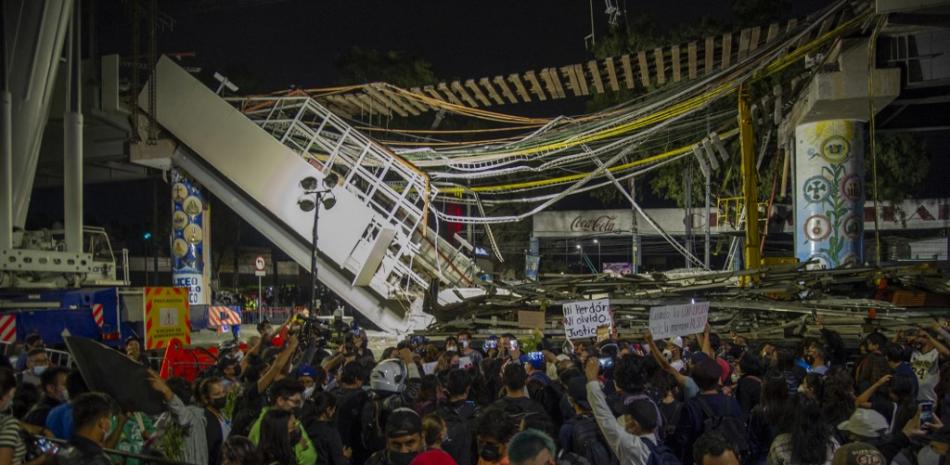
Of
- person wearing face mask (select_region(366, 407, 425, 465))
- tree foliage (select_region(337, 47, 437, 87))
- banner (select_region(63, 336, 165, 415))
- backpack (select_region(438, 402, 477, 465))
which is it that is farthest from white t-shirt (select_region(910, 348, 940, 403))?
tree foliage (select_region(337, 47, 437, 87))

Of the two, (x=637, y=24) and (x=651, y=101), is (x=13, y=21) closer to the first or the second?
(x=651, y=101)

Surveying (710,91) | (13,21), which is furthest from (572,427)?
(13,21)

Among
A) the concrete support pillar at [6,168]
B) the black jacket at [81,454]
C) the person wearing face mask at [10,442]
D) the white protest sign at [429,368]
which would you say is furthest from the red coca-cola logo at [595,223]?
the black jacket at [81,454]

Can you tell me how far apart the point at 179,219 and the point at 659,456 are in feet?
74.3

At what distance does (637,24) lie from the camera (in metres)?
31.0

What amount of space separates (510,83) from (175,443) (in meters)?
18.3

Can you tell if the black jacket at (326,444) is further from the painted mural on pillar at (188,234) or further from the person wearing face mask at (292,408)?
the painted mural on pillar at (188,234)

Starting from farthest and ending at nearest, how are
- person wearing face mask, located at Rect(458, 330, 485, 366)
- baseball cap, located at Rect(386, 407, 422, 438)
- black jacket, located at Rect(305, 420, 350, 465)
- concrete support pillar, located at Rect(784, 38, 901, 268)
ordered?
concrete support pillar, located at Rect(784, 38, 901, 268)
person wearing face mask, located at Rect(458, 330, 485, 366)
black jacket, located at Rect(305, 420, 350, 465)
baseball cap, located at Rect(386, 407, 422, 438)

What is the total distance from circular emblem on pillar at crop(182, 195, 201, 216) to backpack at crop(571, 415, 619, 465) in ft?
71.2

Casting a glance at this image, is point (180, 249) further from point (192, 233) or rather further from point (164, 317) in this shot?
point (164, 317)

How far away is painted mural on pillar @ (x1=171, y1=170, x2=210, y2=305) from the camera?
80.4 ft

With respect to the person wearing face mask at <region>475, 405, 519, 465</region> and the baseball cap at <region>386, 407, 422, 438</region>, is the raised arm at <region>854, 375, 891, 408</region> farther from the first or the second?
the baseball cap at <region>386, 407, 422, 438</region>

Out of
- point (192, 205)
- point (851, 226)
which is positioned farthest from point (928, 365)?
point (192, 205)

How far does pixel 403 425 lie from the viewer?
4664 mm
